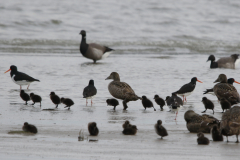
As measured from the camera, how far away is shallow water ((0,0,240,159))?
6.32 metres

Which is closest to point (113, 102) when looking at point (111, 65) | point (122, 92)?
point (122, 92)

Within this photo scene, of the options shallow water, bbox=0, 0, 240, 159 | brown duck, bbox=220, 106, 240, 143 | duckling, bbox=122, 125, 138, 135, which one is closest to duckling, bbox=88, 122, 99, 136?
shallow water, bbox=0, 0, 240, 159

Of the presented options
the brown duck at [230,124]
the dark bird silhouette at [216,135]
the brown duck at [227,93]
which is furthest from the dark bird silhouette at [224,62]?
the dark bird silhouette at [216,135]

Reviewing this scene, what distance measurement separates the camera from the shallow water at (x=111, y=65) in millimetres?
6324

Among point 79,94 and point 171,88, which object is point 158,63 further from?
point 79,94

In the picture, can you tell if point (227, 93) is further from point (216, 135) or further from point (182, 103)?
point (216, 135)

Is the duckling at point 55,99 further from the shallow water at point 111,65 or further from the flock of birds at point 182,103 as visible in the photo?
the shallow water at point 111,65

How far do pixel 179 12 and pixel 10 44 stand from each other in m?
20.5

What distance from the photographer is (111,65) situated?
18.2 m

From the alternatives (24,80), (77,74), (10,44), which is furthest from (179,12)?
(24,80)

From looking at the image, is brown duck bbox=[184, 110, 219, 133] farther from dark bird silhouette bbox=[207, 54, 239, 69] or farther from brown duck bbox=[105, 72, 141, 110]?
dark bird silhouette bbox=[207, 54, 239, 69]

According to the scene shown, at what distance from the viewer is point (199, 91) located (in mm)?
12266

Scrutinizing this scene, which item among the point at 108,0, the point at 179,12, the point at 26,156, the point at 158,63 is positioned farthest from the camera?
the point at 108,0

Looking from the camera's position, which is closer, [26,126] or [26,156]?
[26,156]
